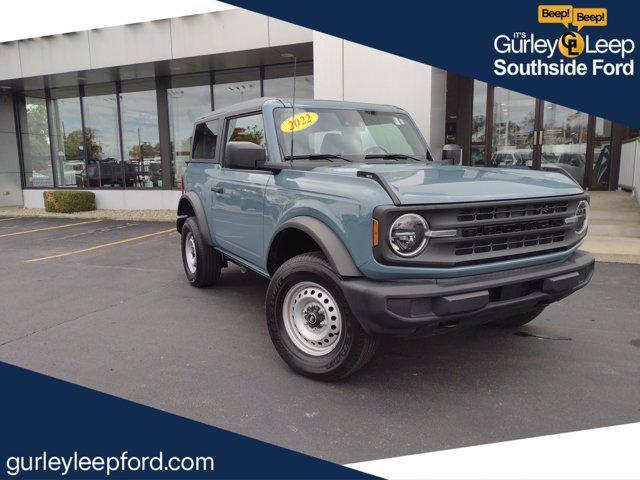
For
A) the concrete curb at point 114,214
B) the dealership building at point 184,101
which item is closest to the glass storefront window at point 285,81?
the dealership building at point 184,101

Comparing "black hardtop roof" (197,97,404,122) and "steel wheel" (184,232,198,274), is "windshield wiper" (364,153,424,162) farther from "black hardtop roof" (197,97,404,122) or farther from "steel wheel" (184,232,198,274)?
"steel wheel" (184,232,198,274)

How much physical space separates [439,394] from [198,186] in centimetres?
357

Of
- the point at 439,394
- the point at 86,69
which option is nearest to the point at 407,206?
the point at 439,394

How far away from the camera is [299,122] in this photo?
13.9 ft

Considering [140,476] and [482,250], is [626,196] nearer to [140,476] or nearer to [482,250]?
[482,250]

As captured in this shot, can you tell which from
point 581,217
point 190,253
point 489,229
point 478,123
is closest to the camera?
point 489,229

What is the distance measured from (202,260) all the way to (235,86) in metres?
10.0

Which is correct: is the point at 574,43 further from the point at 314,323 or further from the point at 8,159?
the point at 8,159

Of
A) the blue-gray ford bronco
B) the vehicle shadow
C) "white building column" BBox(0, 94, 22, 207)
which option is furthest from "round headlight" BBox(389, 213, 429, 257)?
"white building column" BBox(0, 94, 22, 207)

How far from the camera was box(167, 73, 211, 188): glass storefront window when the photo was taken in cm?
1473

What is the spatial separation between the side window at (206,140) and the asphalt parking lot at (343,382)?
164cm

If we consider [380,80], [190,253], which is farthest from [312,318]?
[380,80]

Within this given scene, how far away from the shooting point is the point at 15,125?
17.8 metres

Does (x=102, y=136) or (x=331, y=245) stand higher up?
(x=102, y=136)
